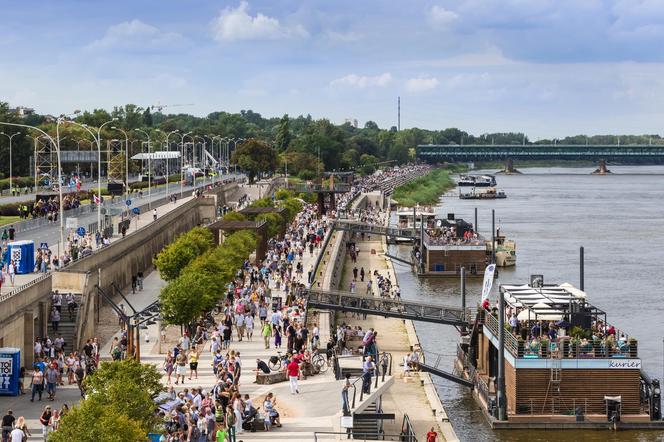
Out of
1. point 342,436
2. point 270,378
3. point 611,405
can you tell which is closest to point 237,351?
point 270,378

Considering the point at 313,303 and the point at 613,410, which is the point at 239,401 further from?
the point at 313,303

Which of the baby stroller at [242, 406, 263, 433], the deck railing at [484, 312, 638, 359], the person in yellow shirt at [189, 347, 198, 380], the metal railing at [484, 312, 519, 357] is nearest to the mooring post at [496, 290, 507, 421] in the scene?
the metal railing at [484, 312, 519, 357]

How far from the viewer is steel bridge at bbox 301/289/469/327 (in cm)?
5178

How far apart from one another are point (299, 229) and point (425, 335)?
37.5m

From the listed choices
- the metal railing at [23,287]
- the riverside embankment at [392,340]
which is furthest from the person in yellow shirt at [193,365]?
the metal railing at [23,287]

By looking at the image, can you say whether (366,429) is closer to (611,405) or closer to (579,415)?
(579,415)

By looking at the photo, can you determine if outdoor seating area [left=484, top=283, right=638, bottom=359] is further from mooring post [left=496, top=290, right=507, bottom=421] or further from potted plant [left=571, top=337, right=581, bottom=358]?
mooring post [left=496, top=290, right=507, bottom=421]

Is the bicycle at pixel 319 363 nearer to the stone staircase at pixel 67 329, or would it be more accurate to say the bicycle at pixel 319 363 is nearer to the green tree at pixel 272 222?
the stone staircase at pixel 67 329

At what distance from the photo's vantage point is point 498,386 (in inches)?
1578

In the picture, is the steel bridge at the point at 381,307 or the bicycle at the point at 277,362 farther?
the steel bridge at the point at 381,307

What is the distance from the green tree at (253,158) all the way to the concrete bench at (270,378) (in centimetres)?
12539

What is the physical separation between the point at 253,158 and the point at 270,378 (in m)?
128

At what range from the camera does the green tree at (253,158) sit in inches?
6334

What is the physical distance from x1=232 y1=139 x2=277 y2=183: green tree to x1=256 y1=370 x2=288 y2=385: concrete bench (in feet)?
411
